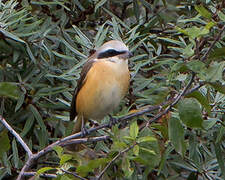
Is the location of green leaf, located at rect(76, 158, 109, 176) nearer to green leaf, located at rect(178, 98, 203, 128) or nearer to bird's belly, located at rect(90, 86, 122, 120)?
green leaf, located at rect(178, 98, 203, 128)

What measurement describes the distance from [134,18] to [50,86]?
0.95 metres

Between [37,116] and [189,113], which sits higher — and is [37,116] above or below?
below

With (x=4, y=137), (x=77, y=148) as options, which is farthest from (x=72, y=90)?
(x=4, y=137)

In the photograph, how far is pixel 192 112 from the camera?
223cm

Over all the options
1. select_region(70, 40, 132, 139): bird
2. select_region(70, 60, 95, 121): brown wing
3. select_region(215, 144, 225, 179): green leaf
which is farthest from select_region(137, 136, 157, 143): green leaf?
select_region(215, 144, 225, 179): green leaf

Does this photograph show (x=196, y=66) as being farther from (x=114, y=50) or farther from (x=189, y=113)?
(x=114, y=50)

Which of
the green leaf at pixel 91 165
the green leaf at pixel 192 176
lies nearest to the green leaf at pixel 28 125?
the green leaf at pixel 192 176

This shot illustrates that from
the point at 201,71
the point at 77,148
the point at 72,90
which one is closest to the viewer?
the point at 201,71

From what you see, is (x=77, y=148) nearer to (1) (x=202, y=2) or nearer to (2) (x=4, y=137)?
(2) (x=4, y=137)

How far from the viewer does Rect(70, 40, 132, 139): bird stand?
10.7 feet

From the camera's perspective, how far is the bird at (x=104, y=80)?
3270 mm

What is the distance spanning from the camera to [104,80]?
3283mm

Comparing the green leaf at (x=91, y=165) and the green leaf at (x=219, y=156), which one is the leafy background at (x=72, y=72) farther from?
the green leaf at (x=91, y=165)

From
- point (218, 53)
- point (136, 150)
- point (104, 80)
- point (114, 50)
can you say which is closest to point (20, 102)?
point (104, 80)
